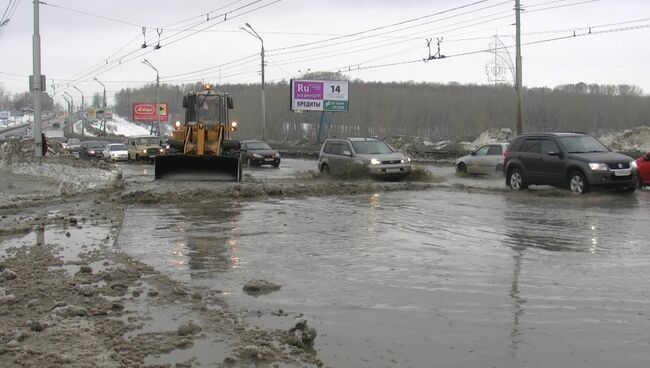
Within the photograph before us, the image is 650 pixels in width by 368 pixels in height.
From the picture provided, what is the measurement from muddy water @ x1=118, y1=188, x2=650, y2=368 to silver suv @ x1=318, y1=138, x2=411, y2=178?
24.7 ft

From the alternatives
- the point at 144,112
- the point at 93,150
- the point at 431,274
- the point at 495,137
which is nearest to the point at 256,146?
the point at 93,150

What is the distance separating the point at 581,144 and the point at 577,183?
141 centimetres

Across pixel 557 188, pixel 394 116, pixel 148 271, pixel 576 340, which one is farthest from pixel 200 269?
pixel 394 116

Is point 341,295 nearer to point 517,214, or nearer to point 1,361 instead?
point 1,361

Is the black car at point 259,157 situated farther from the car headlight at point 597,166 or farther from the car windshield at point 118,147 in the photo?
the car headlight at point 597,166

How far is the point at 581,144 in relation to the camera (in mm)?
17219

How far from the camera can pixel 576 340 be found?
507cm

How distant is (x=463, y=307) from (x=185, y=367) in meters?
2.84

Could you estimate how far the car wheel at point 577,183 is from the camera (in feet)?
53.1

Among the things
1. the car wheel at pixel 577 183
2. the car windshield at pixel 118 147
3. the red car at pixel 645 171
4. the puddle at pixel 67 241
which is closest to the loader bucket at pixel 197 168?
the puddle at pixel 67 241

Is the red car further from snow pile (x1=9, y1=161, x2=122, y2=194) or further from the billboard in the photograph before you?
the billboard

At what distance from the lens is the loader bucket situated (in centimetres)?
1944

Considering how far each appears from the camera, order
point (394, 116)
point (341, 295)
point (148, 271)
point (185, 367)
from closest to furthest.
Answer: point (185, 367) → point (341, 295) → point (148, 271) → point (394, 116)

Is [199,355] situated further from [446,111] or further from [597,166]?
[446,111]
